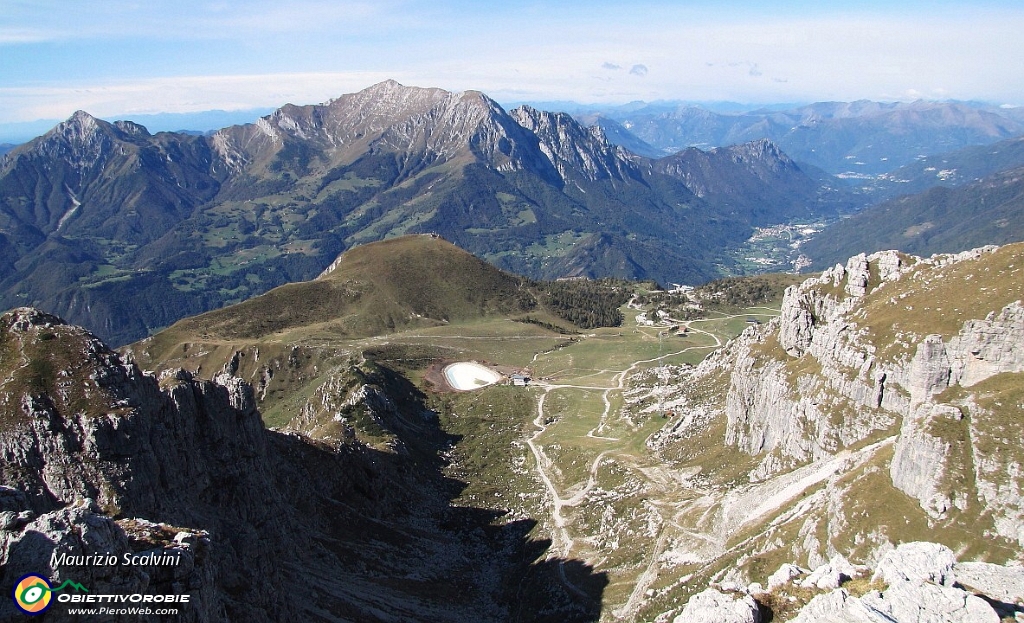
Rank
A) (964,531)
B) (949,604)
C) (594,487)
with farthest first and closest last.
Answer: (594,487), (964,531), (949,604)

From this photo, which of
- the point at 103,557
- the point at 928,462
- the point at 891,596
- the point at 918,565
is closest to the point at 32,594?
the point at 103,557

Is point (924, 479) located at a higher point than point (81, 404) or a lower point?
lower

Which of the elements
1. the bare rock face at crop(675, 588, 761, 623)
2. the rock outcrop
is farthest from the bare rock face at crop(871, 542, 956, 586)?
the bare rock face at crop(675, 588, 761, 623)

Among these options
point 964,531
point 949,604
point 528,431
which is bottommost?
point 528,431

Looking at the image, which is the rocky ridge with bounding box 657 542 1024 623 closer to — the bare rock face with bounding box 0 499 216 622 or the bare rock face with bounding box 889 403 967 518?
the bare rock face with bounding box 889 403 967 518

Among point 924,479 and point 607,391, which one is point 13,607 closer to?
point 924,479

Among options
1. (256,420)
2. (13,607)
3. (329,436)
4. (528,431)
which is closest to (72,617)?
(13,607)
